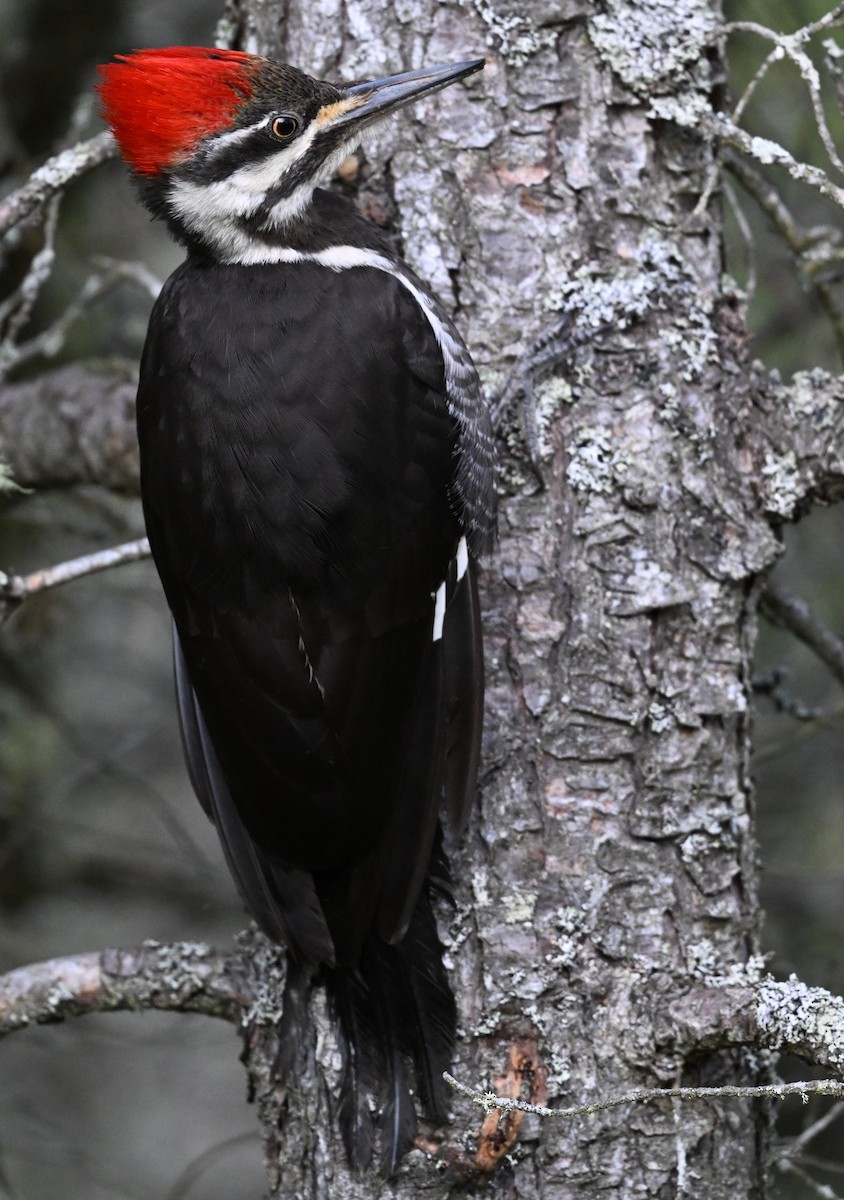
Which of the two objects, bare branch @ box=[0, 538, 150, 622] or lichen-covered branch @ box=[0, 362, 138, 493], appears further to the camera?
lichen-covered branch @ box=[0, 362, 138, 493]

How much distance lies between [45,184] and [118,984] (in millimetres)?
1333

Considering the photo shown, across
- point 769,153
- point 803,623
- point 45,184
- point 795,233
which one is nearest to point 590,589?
point 803,623

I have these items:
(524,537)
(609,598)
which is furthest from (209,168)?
(609,598)

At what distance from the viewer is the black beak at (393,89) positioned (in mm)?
2082

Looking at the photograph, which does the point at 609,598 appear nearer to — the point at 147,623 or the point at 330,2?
the point at 330,2

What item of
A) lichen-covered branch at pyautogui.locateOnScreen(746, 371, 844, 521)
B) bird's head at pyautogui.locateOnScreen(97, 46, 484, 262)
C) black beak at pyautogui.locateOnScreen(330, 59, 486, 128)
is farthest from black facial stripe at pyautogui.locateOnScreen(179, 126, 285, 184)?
lichen-covered branch at pyautogui.locateOnScreen(746, 371, 844, 521)

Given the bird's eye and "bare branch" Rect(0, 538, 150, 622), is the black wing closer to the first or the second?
"bare branch" Rect(0, 538, 150, 622)

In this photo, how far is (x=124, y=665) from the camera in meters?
4.43

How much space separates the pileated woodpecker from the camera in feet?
6.79

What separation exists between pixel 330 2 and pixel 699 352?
87 cm

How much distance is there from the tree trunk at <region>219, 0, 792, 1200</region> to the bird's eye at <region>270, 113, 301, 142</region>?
15 centimetres

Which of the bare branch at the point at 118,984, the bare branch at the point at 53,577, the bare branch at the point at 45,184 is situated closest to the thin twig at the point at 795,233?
the bare branch at the point at 45,184

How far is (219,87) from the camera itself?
214 centimetres

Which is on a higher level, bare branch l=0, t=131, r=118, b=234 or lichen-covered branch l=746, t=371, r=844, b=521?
bare branch l=0, t=131, r=118, b=234
